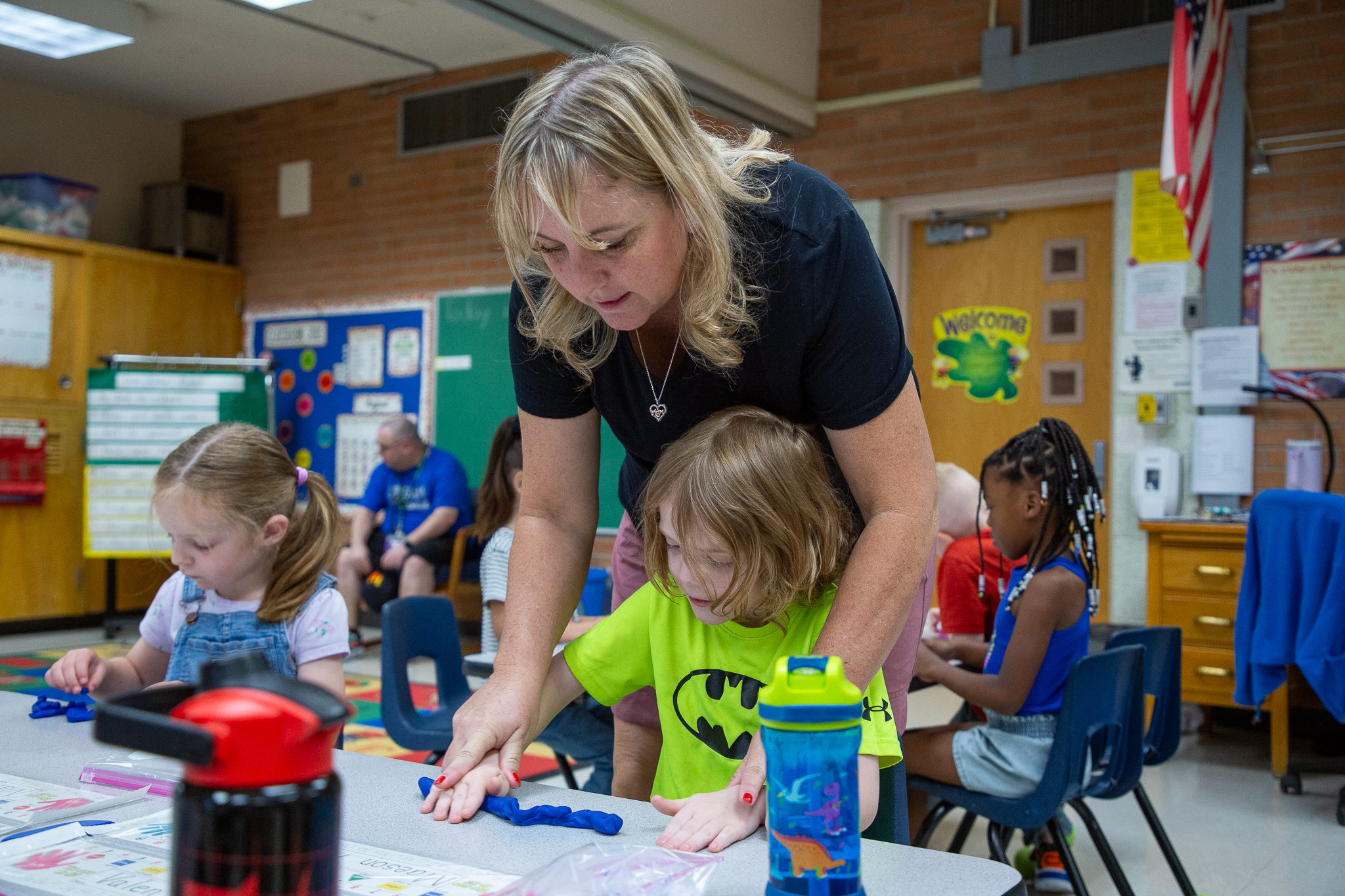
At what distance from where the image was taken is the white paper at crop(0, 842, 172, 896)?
0.74 m

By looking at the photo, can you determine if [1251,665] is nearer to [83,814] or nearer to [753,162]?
[753,162]

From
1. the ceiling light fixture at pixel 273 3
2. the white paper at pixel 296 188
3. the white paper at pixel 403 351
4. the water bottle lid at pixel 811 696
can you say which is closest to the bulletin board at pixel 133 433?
the white paper at pixel 403 351

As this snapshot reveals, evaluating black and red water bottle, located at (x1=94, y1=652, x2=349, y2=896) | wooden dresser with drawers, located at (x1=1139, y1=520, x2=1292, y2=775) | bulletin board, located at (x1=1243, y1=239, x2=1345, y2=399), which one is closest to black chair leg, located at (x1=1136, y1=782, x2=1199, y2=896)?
wooden dresser with drawers, located at (x1=1139, y1=520, x2=1292, y2=775)

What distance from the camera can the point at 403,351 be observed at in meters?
6.02

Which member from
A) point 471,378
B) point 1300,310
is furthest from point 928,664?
point 471,378

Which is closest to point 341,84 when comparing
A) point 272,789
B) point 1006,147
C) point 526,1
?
point 526,1

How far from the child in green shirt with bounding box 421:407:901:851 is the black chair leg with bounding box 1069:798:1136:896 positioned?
3.30 ft

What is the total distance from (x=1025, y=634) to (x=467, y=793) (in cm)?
131

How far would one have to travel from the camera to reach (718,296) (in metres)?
1.06

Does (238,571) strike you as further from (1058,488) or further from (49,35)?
(49,35)

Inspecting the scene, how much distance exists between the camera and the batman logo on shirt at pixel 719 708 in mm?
1174

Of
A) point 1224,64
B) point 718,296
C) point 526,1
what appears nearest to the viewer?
A: point 718,296

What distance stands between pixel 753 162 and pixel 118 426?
5469mm

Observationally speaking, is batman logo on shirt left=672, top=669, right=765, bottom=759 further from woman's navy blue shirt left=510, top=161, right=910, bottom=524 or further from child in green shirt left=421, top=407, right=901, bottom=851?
woman's navy blue shirt left=510, top=161, right=910, bottom=524
